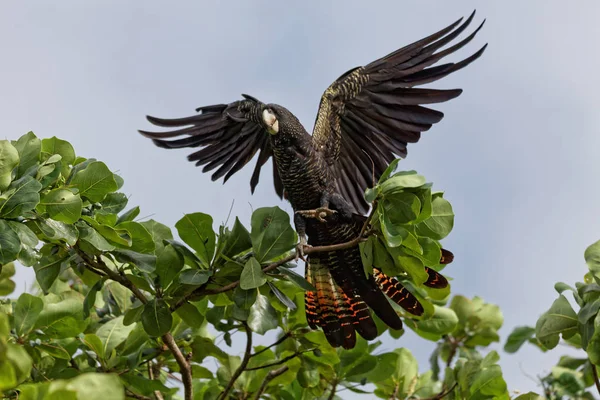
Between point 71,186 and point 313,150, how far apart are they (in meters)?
1.37

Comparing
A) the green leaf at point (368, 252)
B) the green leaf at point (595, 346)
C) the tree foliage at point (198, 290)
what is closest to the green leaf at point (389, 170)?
the tree foliage at point (198, 290)

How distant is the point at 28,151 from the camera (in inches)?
119

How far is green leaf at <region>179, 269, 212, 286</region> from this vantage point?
3.10 metres

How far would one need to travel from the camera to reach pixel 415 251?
9.37 feet

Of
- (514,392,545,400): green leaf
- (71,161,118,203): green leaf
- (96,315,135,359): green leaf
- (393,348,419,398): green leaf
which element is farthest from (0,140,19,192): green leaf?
(393,348,419,398): green leaf

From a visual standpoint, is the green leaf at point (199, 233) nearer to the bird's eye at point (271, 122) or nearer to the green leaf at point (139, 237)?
the green leaf at point (139, 237)

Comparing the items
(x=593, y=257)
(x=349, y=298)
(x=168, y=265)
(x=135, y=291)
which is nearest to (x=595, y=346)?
(x=593, y=257)

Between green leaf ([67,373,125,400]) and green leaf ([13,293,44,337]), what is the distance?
6.23 ft

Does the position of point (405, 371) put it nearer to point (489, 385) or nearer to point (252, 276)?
point (489, 385)

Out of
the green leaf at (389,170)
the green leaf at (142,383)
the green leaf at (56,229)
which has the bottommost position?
the green leaf at (142,383)

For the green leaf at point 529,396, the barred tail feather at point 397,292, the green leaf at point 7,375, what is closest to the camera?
the green leaf at point 7,375

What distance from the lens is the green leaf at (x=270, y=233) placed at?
3.18 m

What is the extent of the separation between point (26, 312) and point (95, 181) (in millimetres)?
693

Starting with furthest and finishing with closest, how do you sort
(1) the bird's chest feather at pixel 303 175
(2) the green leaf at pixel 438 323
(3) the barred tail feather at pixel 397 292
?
(2) the green leaf at pixel 438 323, (1) the bird's chest feather at pixel 303 175, (3) the barred tail feather at pixel 397 292
